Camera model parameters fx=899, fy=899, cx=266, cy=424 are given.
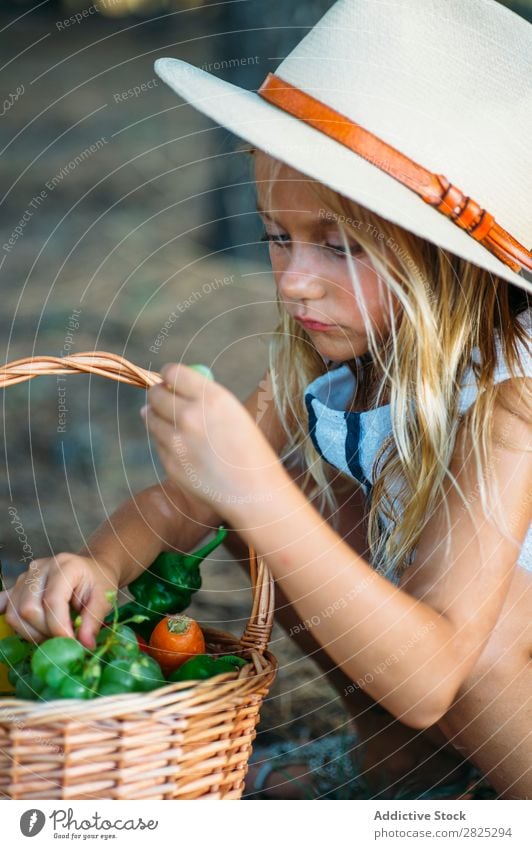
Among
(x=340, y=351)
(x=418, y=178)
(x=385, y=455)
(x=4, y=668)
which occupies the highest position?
(x=418, y=178)

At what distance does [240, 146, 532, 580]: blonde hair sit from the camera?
71 cm

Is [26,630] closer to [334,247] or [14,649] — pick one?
[14,649]

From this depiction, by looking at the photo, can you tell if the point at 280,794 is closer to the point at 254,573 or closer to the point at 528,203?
the point at 254,573

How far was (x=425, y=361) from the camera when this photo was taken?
0.75 meters

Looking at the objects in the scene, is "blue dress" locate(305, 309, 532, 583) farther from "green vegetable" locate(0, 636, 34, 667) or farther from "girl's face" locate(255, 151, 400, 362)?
"green vegetable" locate(0, 636, 34, 667)

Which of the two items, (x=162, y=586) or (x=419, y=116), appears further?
(x=162, y=586)

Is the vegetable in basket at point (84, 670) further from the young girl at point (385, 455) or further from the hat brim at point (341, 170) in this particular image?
the hat brim at point (341, 170)

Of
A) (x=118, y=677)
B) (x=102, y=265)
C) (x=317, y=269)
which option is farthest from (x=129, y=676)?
(x=102, y=265)

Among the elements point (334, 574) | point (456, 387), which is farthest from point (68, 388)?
point (334, 574)

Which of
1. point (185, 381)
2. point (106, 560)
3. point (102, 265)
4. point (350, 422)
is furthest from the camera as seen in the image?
point (102, 265)

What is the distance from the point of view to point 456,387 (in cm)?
75

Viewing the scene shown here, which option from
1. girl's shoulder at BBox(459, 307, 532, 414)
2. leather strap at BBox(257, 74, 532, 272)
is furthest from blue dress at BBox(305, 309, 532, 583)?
leather strap at BBox(257, 74, 532, 272)

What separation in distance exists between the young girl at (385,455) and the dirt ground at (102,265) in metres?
0.67

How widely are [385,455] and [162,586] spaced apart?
233 millimetres
